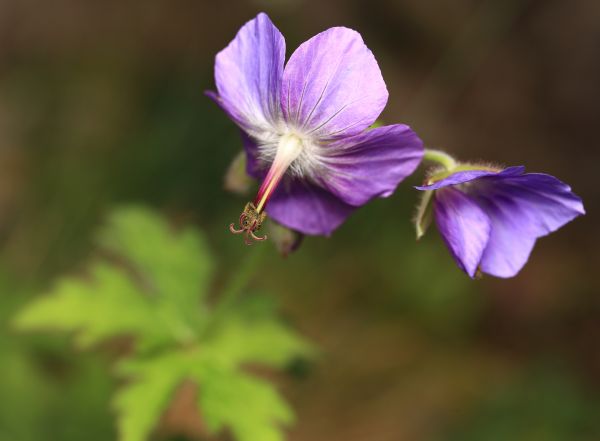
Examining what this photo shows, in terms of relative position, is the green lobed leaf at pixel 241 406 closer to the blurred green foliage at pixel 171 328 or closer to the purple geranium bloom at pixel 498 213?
the blurred green foliage at pixel 171 328

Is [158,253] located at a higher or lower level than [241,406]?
higher

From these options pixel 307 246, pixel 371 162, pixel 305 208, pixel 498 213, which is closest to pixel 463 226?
pixel 498 213

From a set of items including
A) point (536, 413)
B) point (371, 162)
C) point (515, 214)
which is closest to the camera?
point (371, 162)

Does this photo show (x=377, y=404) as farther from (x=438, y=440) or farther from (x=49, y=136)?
(x=49, y=136)

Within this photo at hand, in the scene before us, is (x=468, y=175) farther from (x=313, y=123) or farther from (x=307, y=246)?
(x=307, y=246)

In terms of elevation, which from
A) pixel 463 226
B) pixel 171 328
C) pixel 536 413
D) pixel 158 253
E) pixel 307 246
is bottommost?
pixel 463 226

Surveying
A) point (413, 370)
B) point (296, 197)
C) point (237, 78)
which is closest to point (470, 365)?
point (413, 370)

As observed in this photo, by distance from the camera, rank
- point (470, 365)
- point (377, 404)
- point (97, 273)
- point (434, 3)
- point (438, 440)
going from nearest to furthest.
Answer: point (97, 273)
point (438, 440)
point (377, 404)
point (470, 365)
point (434, 3)
